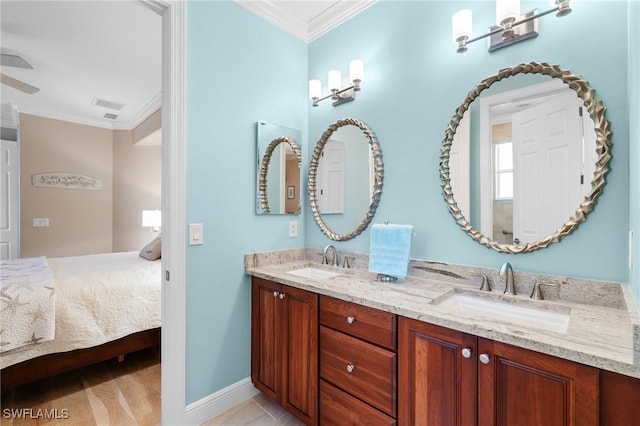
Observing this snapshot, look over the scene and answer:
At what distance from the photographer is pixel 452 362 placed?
104cm

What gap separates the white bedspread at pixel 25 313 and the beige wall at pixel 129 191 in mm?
2956

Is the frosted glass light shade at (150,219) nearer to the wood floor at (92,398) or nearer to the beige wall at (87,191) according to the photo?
the beige wall at (87,191)

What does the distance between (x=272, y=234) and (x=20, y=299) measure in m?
1.63

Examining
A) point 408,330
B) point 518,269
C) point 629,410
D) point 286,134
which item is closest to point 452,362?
point 408,330

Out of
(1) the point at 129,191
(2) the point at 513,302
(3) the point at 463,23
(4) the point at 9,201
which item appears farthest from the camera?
(1) the point at 129,191

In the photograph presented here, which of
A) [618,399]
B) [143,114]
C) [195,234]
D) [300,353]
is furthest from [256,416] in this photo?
[143,114]

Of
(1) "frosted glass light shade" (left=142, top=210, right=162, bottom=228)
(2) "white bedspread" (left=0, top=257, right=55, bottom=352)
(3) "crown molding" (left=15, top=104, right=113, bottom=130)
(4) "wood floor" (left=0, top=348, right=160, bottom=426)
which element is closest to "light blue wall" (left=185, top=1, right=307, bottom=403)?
(4) "wood floor" (left=0, top=348, right=160, bottom=426)

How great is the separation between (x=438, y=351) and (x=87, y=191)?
5495mm

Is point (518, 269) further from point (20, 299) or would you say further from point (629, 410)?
point (20, 299)

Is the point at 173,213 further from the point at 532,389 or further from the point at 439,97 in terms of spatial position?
the point at 532,389

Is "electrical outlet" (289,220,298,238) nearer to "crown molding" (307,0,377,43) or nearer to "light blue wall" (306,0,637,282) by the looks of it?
"light blue wall" (306,0,637,282)

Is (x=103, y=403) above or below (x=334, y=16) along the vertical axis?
below

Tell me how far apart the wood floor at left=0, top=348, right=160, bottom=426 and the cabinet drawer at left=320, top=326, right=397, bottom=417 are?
1.19 m

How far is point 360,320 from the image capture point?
1.32 m
